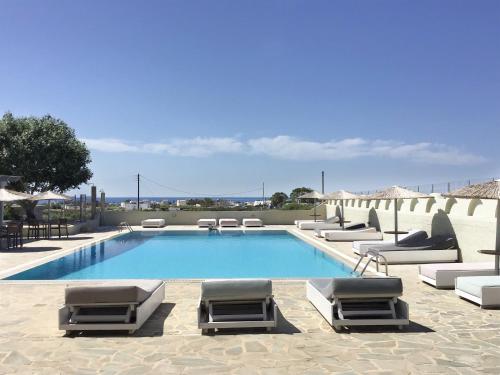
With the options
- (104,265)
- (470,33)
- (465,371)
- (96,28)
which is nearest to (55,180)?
(96,28)

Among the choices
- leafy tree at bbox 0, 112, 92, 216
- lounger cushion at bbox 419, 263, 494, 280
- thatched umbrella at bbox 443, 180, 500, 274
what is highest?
leafy tree at bbox 0, 112, 92, 216

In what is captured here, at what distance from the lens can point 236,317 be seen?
549 cm

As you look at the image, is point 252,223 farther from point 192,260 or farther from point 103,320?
point 103,320

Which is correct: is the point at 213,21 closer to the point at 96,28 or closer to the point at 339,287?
the point at 96,28

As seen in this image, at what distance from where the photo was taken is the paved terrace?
4.26 meters

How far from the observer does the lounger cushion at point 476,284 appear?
649 cm

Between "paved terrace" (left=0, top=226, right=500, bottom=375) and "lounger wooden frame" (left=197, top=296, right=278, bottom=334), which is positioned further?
"lounger wooden frame" (left=197, top=296, right=278, bottom=334)

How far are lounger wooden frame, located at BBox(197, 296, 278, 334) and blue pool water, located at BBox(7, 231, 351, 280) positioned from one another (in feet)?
16.3

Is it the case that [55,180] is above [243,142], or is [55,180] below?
below

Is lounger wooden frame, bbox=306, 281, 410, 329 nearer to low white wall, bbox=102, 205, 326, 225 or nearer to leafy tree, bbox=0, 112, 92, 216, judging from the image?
low white wall, bbox=102, 205, 326, 225

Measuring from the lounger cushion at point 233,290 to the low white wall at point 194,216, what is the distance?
21067 mm

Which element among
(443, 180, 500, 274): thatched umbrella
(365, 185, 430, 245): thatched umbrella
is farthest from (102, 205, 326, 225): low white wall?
(443, 180, 500, 274): thatched umbrella

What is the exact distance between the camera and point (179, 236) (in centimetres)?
2083

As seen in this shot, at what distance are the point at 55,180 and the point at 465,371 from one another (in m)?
23.6
